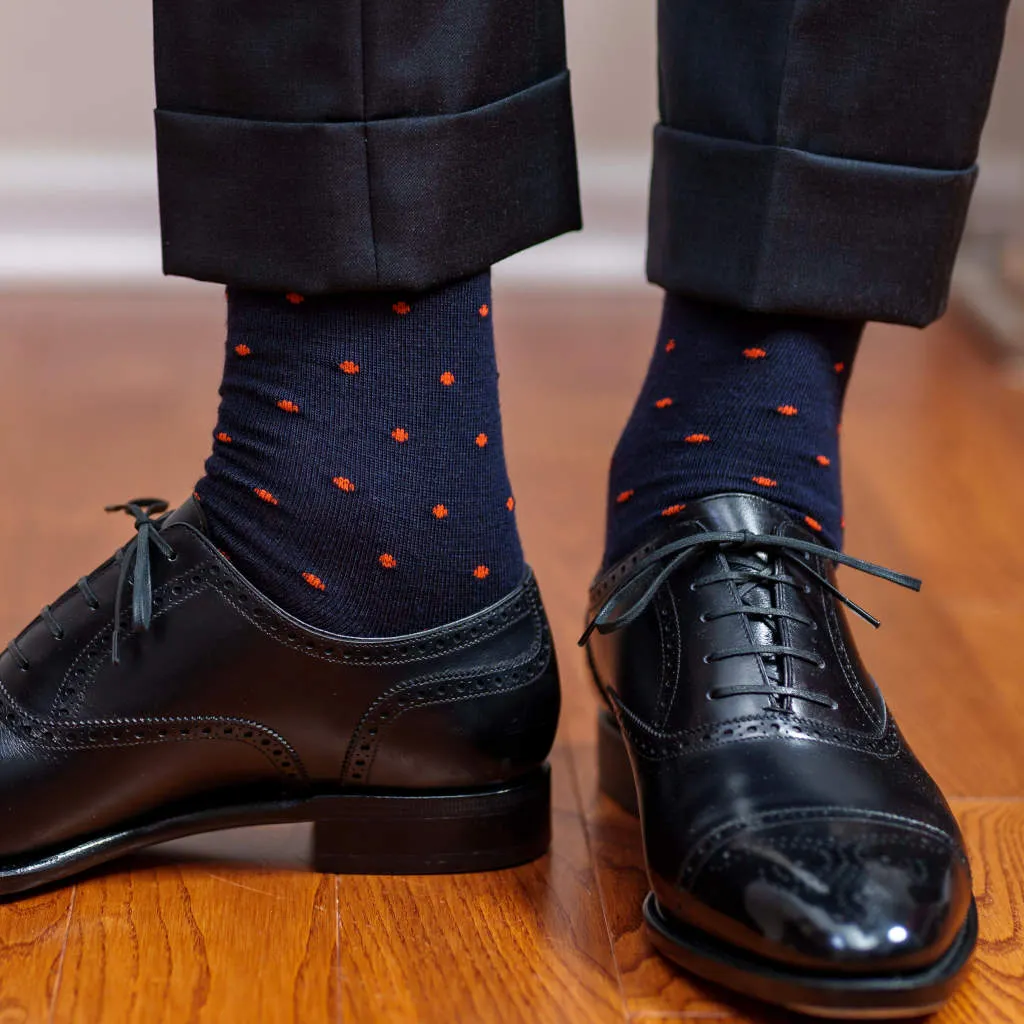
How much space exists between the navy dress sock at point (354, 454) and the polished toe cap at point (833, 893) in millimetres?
195

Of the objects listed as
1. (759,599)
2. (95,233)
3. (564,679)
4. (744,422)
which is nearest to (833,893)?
(759,599)

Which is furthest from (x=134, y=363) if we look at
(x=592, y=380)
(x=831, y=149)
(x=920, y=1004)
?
(x=920, y=1004)

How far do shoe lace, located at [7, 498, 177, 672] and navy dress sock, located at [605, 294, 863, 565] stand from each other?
26 cm

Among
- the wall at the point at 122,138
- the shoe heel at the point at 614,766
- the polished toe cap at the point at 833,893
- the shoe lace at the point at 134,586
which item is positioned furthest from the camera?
the wall at the point at 122,138

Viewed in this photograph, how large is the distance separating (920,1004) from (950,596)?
0.57 m

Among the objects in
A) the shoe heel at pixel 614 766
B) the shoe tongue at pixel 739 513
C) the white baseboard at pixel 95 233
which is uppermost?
the shoe tongue at pixel 739 513

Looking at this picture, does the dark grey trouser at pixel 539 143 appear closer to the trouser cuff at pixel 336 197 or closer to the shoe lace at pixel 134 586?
the trouser cuff at pixel 336 197

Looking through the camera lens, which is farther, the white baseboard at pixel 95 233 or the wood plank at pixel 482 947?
the white baseboard at pixel 95 233

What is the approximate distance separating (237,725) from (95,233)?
5.20 ft

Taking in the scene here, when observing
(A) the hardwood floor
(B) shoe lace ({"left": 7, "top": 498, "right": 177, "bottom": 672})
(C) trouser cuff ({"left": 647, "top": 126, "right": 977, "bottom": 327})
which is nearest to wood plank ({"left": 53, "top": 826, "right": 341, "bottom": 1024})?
(A) the hardwood floor

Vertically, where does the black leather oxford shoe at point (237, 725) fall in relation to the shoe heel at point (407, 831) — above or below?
above

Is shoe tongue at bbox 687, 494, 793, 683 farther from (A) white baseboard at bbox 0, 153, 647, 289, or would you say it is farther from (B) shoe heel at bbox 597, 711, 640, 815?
(A) white baseboard at bbox 0, 153, 647, 289

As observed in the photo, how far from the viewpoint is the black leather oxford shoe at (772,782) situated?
534mm

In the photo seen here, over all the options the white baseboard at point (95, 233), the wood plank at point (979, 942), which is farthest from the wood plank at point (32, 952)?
the white baseboard at point (95, 233)
